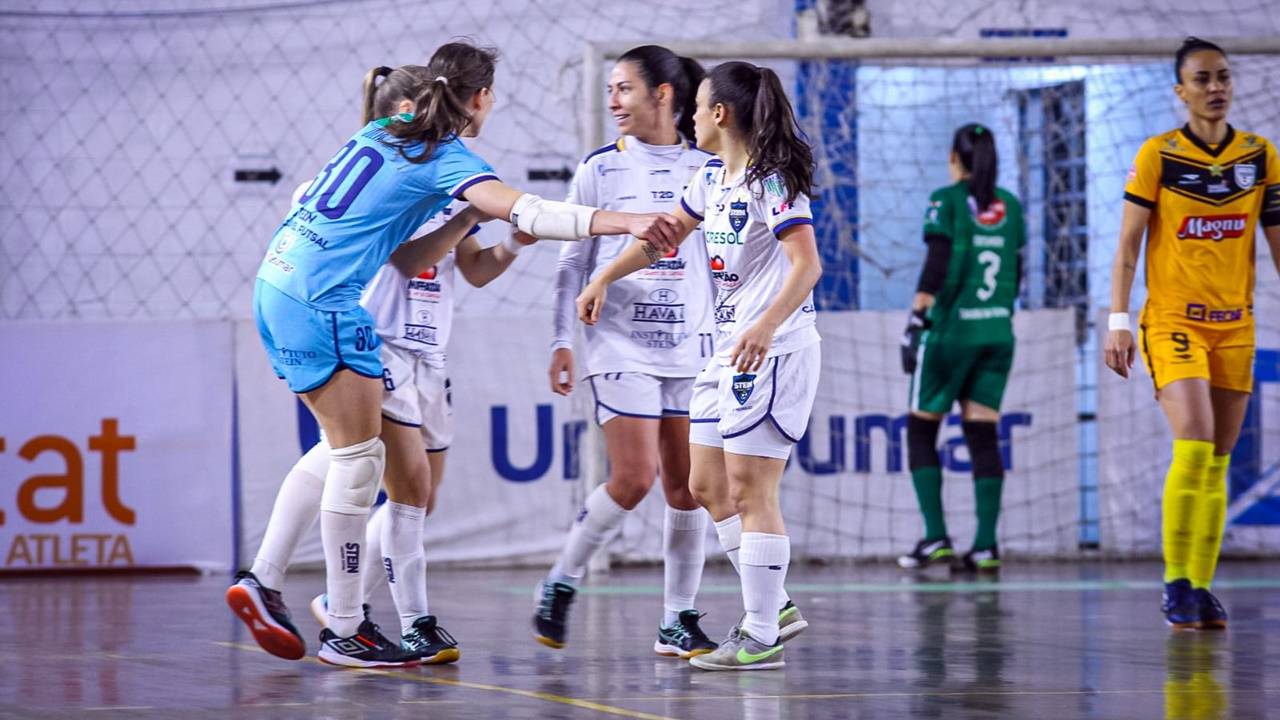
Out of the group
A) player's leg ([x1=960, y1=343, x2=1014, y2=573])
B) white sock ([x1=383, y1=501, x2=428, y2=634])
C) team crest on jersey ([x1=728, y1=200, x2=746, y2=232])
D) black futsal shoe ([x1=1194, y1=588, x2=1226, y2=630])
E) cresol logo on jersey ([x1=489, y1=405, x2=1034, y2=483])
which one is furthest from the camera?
cresol logo on jersey ([x1=489, y1=405, x2=1034, y2=483])

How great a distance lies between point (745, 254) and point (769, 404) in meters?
0.42

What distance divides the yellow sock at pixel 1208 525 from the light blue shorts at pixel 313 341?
9.65 feet

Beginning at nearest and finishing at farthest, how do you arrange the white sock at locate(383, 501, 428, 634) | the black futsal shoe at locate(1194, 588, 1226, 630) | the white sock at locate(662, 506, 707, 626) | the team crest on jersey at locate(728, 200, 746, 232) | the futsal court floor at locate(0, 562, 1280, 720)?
the futsal court floor at locate(0, 562, 1280, 720) < the team crest on jersey at locate(728, 200, 746, 232) < the white sock at locate(383, 501, 428, 634) < the white sock at locate(662, 506, 707, 626) < the black futsal shoe at locate(1194, 588, 1226, 630)

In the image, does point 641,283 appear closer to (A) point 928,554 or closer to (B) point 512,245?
(B) point 512,245

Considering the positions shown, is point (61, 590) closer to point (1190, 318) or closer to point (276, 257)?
point (276, 257)

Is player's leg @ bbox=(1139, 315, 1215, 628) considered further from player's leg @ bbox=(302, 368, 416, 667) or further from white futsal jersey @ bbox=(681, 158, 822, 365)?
player's leg @ bbox=(302, 368, 416, 667)

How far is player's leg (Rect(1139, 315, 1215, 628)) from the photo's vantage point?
18.2 feet

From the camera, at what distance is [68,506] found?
8.23 m

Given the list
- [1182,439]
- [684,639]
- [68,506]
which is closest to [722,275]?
[684,639]

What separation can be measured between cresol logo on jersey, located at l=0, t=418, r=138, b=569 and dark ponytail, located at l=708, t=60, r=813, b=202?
485cm

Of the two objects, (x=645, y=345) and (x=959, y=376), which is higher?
(x=645, y=345)

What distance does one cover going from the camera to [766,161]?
4336mm

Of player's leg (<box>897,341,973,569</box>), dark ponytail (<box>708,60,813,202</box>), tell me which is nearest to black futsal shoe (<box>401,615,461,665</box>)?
dark ponytail (<box>708,60,813,202</box>)

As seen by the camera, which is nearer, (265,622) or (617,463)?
(265,622)
